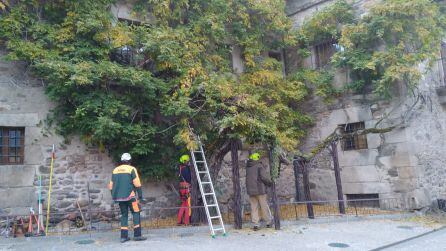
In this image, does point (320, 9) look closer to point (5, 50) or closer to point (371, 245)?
point (371, 245)

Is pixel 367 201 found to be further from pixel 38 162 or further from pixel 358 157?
pixel 38 162

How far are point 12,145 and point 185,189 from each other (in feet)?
13.3

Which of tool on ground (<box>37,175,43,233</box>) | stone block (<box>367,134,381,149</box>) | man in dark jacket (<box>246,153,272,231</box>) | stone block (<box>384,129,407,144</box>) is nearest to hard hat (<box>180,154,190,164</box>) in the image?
man in dark jacket (<box>246,153,272,231</box>)

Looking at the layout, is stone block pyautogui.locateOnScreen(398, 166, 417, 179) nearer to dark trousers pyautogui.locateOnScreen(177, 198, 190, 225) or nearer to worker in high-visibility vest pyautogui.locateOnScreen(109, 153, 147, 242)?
dark trousers pyautogui.locateOnScreen(177, 198, 190, 225)

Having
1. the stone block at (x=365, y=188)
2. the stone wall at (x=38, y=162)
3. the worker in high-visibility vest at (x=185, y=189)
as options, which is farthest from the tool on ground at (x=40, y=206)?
the stone block at (x=365, y=188)

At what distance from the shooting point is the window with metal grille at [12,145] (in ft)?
27.9

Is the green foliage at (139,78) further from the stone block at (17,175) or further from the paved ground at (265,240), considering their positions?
the paved ground at (265,240)

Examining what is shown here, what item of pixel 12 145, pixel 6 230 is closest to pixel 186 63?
pixel 12 145

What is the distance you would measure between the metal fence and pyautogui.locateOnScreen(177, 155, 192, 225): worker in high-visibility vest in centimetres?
23

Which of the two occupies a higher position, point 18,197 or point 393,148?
point 393,148

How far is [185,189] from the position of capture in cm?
891

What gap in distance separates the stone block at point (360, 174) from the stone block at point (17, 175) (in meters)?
8.78

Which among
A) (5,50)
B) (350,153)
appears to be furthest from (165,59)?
(350,153)

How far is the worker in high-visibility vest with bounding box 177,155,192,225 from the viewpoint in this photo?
28.5 feet
